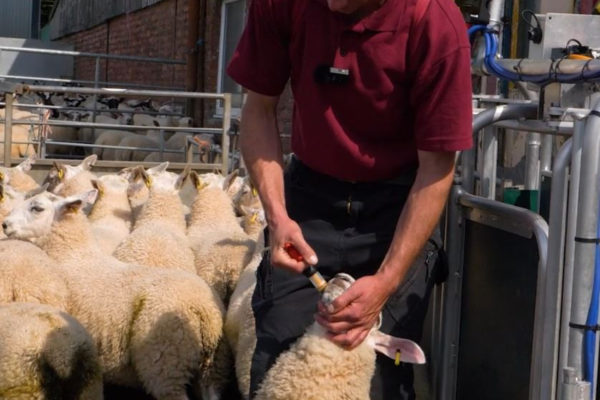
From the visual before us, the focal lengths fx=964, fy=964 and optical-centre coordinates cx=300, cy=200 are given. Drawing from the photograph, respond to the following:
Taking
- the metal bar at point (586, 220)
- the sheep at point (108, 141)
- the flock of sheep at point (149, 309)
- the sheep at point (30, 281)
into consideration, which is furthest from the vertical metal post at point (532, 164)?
the sheep at point (108, 141)

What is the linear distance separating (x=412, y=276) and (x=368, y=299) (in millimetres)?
371

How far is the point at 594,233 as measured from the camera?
2.45 m

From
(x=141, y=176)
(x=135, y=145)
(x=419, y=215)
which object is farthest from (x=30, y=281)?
(x=135, y=145)

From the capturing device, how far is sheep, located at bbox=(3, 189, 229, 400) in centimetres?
480

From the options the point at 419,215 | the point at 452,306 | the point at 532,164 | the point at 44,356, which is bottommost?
the point at 44,356

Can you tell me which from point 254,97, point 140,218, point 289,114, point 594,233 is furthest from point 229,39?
point 594,233

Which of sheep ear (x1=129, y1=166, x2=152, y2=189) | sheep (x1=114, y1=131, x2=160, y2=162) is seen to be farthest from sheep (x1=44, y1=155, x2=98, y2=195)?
sheep (x1=114, y1=131, x2=160, y2=162)

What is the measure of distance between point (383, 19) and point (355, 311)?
0.85 m

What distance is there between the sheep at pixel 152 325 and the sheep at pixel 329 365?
1.93 m

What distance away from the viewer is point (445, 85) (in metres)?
2.77

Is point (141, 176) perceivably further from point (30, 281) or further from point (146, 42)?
point (146, 42)

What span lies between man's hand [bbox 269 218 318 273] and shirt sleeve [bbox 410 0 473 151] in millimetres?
460

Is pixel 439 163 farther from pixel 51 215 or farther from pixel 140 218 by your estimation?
pixel 140 218

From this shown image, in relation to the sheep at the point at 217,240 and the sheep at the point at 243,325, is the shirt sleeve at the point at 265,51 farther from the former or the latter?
the sheep at the point at 217,240
